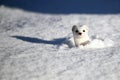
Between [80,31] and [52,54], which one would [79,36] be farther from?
[52,54]

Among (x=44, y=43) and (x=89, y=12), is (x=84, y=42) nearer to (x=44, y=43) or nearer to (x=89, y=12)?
(x=44, y=43)

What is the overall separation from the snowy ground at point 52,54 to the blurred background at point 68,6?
1443 mm

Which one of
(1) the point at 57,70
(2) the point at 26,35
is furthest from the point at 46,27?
(1) the point at 57,70

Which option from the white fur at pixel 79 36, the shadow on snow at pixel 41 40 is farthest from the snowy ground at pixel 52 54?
the white fur at pixel 79 36

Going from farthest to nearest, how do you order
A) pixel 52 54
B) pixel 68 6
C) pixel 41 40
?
pixel 68 6 → pixel 41 40 → pixel 52 54

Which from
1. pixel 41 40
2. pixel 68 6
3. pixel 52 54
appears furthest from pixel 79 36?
pixel 68 6

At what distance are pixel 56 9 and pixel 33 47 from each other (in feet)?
17.0

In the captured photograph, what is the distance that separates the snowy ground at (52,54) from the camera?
3.71 m

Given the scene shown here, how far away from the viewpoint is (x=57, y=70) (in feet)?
12.6

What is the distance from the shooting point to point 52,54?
15.1 ft

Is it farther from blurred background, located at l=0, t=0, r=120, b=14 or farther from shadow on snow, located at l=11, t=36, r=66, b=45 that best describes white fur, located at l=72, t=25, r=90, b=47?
blurred background, located at l=0, t=0, r=120, b=14

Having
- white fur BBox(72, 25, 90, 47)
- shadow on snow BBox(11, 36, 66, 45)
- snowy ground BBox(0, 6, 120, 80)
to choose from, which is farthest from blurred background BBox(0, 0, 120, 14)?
white fur BBox(72, 25, 90, 47)

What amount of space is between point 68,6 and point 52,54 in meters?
6.36

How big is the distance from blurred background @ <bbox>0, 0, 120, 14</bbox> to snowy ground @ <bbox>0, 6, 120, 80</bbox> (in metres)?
1.44
